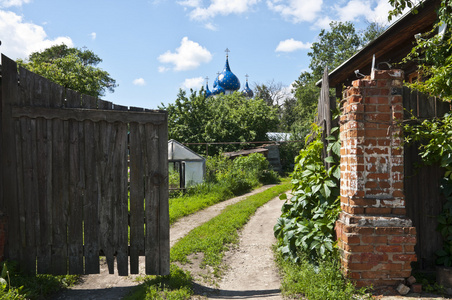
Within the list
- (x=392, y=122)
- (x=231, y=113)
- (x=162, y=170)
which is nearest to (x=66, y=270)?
(x=162, y=170)

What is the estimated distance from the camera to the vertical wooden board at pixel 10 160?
4.00 m

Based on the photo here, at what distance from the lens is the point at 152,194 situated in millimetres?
4160

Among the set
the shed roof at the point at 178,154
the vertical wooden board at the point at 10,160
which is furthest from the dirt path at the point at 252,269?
the shed roof at the point at 178,154

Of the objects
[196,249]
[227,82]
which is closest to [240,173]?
[196,249]

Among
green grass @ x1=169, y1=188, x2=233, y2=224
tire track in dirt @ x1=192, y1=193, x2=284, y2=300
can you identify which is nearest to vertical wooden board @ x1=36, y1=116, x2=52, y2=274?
tire track in dirt @ x1=192, y1=193, x2=284, y2=300

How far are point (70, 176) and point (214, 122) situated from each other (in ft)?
65.6

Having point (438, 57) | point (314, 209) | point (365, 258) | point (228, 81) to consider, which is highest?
point (228, 81)

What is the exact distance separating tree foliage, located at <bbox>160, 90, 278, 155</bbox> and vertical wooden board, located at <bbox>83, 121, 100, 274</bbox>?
1852 centimetres

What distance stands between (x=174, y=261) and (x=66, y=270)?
1.53 meters

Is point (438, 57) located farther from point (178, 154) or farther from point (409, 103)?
point (178, 154)

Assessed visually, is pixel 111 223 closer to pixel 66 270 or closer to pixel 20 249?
pixel 66 270

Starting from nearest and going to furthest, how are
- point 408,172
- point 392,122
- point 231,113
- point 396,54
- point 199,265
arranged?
point 392,122 < point 408,172 < point 199,265 < point 396,54 < point 231,113

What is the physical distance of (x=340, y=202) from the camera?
4.04 metres

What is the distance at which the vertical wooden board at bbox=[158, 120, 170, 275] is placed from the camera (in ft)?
13.7
